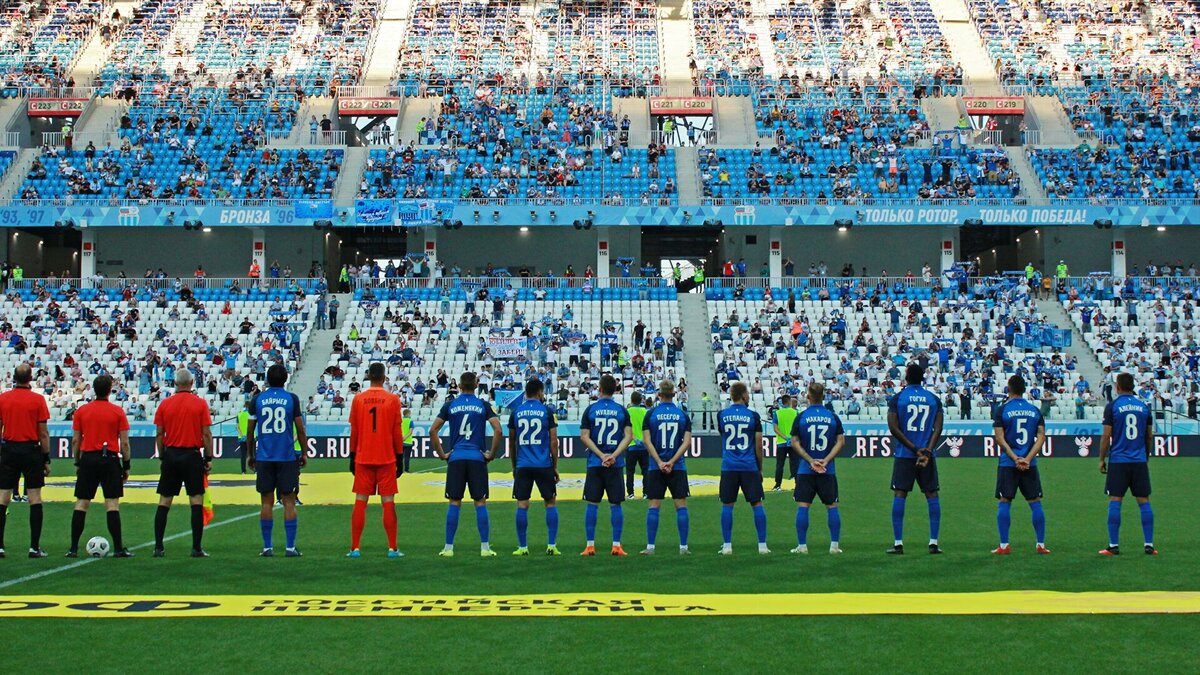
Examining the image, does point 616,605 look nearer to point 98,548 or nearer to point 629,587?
point 629,587

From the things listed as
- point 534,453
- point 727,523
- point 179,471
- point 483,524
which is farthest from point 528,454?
point 179,471

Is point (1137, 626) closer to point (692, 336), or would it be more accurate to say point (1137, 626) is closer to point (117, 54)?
point (692, 336)

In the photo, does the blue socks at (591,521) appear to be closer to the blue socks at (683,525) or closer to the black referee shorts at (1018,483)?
the blue socks at (683,525)

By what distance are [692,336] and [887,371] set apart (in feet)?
23.9

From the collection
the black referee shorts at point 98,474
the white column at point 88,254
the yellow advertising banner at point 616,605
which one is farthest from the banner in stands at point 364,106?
the yellow advertising banner at point 616,605

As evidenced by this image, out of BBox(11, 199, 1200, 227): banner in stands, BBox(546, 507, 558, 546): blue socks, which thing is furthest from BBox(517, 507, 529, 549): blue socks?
BBox(11, 199, 1200, 227): banner in stands

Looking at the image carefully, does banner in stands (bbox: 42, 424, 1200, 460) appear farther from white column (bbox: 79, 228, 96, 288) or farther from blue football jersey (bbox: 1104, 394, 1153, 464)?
blue football jersey (bbox: 1104, 394, 1153, 464)

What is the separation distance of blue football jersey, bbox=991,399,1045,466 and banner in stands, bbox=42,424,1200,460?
19269 mm

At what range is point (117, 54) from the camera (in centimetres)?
6091

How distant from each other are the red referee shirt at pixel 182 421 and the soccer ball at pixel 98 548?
1163 millimetres

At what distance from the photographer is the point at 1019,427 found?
12852mm

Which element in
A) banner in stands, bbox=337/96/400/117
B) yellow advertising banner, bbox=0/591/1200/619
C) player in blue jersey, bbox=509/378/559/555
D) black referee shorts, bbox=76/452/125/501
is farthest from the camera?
banner in stands, bbox=337/96/400/117

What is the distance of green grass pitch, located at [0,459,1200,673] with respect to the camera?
Result: 772 cm

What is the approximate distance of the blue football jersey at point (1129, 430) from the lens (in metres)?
12.9
